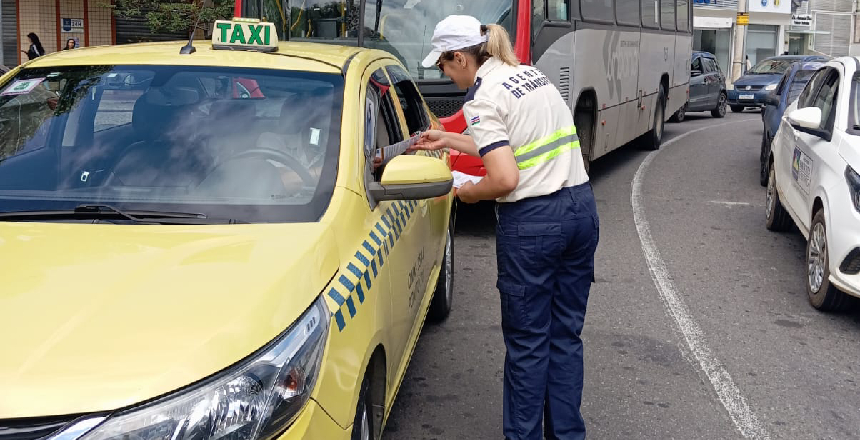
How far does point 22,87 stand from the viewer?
3.99 meters

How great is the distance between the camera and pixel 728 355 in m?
5.50

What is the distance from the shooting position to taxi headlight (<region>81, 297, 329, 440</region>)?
2.11 meters

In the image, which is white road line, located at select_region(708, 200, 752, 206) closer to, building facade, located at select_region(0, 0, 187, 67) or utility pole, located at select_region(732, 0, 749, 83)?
building facade, located at select_region(0, 0, 187, 67)

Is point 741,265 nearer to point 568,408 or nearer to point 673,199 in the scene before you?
point 673,199

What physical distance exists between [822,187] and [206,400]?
5.63 meters

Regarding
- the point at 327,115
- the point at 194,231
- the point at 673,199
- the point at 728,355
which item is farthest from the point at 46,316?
the point at 673,199

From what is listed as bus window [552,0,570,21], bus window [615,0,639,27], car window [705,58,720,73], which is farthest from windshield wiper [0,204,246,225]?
car window [705,58,720,73]

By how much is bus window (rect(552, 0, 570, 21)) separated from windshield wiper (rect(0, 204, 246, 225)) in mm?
7131

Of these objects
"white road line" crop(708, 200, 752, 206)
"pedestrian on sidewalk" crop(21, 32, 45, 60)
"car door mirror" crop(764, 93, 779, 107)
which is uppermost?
"pedestrian on sidewalk" crop(21, 32, 45, 60)

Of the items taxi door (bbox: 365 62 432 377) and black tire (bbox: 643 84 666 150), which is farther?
black tire (bbox: 643 84 666 150)

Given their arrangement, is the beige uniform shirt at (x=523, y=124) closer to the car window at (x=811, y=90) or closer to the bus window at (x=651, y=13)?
the car window at (x=811, y=90)

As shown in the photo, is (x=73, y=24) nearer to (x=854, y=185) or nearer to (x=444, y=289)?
(x=444, y=289)

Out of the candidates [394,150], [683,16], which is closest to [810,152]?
[394,150]

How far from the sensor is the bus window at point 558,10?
978 cm
